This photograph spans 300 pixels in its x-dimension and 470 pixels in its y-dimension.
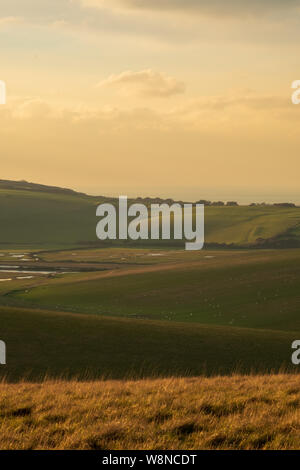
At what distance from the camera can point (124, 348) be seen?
33500mm

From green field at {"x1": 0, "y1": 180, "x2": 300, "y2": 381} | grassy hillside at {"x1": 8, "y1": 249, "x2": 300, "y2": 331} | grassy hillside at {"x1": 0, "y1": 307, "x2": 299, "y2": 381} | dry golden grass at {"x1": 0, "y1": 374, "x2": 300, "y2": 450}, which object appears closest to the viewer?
dry golden grass at {"x1": 0, "y1": 374, "x2": 300, "y2": 450}

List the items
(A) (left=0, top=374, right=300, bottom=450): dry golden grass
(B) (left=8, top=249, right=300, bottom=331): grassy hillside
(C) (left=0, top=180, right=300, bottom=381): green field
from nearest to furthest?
(A) (left=0, top=374, right=300, bottom=450): dry golden grass, (C) (left=0, top=180, right=300, bottom=381): green field, (B) (left=8, top=249, right=300, bottom=331): grassy hillside

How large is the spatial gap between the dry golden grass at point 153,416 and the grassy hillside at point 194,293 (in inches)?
1364

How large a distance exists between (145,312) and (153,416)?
165 ft

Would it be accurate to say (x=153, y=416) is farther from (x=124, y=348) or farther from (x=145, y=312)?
(x=145, y=312)

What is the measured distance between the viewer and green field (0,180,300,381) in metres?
31.1

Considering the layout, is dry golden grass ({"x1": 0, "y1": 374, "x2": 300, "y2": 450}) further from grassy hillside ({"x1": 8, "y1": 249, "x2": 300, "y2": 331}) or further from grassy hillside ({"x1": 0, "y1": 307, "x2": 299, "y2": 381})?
grassy hillside ({"x1": 8, "y1": 249, "x2": 300, "y2": 331})

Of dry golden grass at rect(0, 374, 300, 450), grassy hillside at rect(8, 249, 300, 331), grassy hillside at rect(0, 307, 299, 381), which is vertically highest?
dry golden grass at rect(0, 374, 300, 450)

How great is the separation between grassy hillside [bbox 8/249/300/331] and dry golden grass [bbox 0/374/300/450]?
34.6 metres

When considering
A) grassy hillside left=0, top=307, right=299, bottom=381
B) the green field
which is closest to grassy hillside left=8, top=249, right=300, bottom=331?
the green field

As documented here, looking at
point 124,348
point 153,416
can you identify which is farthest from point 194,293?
point 153,416

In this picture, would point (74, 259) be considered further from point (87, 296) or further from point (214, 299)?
point (214, 299)

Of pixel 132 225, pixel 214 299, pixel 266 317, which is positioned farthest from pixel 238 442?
pixel 132 225

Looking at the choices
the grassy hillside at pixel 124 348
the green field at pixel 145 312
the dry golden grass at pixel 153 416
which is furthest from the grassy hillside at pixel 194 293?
the dry golden grass at pixel 153 416
